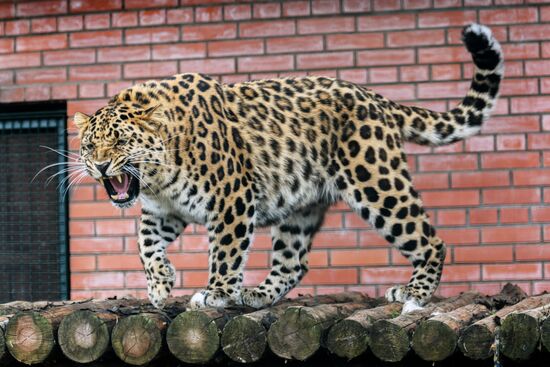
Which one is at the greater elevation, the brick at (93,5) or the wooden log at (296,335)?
the brick at (93,5)

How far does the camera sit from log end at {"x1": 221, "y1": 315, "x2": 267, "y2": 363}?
4684 mm

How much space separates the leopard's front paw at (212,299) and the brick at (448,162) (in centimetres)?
208

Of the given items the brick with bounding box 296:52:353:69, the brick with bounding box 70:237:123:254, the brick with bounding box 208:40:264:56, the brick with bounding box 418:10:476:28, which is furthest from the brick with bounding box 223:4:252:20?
the brick with bounding box 70:237:123:254

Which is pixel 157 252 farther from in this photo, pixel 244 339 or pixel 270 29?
pixel 270 29

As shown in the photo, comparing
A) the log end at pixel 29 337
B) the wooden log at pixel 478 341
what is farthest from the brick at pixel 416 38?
the log end at pixel 29 337

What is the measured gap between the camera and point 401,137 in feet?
19.3

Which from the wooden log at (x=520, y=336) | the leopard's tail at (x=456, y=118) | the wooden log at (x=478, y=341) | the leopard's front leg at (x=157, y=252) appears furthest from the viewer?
the leopard's tail at (x=456, y=118)

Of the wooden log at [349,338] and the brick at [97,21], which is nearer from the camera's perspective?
the wooden log at [349,338]

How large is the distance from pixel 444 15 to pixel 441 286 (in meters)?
1.68

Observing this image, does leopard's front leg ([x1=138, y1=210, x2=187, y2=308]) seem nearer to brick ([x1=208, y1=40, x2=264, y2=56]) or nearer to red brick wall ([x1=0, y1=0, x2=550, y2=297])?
red brick wall ([x1=0, y1=0, x2=550, y2=297])

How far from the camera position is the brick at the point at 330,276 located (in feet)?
23.0

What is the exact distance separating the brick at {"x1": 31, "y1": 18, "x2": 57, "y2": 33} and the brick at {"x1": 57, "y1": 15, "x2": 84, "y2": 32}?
0.04 m

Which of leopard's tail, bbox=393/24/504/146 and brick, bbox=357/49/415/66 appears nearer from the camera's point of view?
leopard's tail, bbox=393/24/504/146

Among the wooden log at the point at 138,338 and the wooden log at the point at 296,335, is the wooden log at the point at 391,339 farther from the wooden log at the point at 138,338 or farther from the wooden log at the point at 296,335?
the wooden log at the point at 138,338
